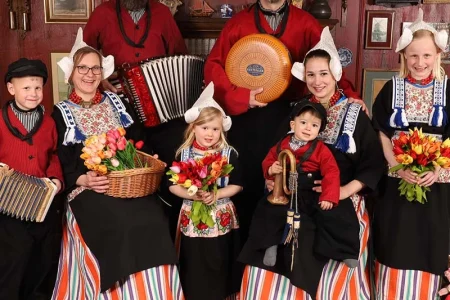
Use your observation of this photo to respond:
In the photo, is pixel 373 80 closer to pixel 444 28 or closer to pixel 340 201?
pixel 444 28

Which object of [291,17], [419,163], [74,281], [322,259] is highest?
[291,17]

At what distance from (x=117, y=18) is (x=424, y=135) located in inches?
86.5

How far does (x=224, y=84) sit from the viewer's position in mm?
3555

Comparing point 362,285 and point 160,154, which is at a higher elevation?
point 160,154

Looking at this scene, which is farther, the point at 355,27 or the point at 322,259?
the point at 355,27

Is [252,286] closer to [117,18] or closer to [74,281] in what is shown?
[74,281]

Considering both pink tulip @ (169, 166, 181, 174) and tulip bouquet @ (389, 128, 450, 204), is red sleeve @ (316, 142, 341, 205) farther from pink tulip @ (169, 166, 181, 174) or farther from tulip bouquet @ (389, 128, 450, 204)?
pink tulip @ (169, 166, 181, 174)

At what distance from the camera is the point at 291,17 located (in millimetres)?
3621

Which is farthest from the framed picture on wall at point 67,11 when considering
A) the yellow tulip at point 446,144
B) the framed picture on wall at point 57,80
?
the yellow tulip at point 446,144

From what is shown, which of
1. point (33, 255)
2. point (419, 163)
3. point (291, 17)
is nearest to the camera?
point (419, 163)

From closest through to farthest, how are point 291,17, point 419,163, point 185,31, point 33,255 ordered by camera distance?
point 419,163
point 33,255
point 291,17
point 185,31

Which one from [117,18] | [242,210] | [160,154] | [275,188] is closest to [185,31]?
[117,18]

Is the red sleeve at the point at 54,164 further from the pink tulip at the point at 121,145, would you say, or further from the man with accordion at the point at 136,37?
the man with accordion at the point at 136,37

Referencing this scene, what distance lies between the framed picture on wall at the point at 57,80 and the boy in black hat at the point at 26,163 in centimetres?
235
